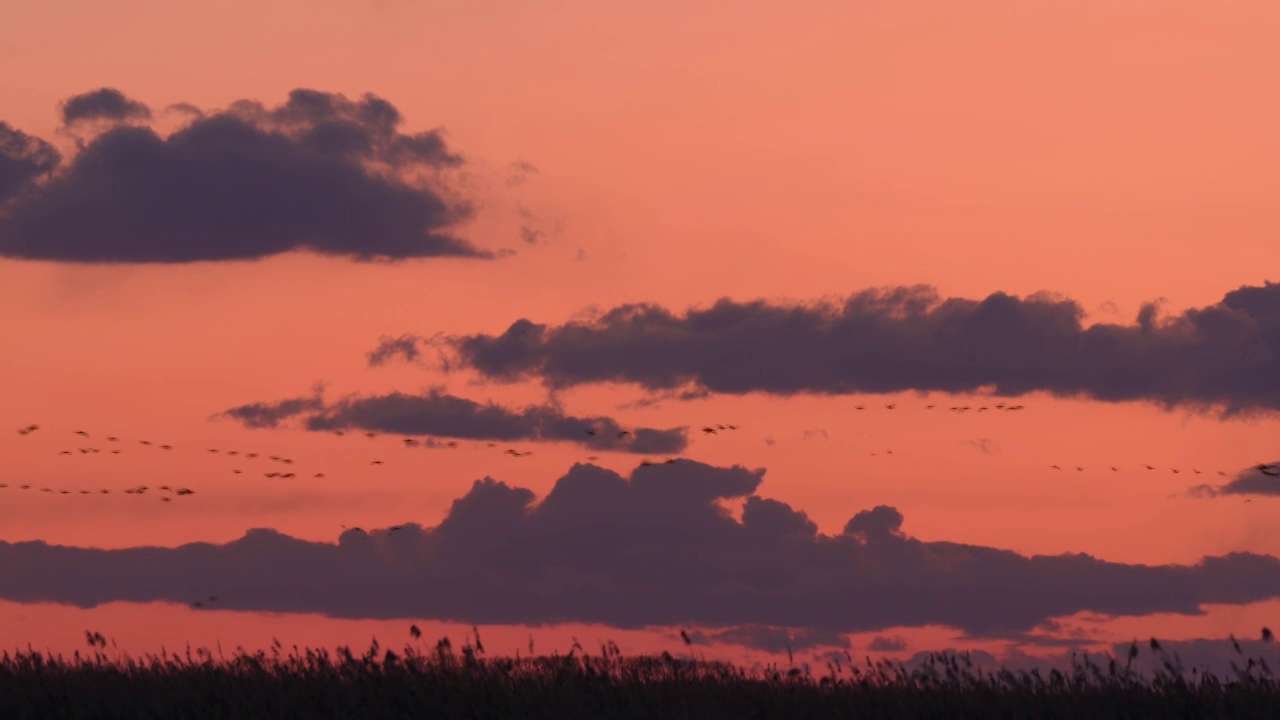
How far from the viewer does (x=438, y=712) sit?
63.9 ft

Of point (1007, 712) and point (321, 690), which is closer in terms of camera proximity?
point (1007, 712)

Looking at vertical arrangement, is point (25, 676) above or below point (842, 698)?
above

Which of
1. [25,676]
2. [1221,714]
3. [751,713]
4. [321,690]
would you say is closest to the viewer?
[1221,714]

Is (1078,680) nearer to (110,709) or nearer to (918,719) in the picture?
(918,719)

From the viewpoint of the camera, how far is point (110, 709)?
2050cm

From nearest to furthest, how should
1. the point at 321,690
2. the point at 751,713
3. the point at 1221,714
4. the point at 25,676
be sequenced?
the point at 1221,714
the point at 751,713
the point at 321,690
the point at 25,676

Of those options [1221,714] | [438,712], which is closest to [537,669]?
[438,712]

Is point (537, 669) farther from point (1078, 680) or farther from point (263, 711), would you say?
point (1078, 680)

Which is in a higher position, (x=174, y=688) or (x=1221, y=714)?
(x=174, y=688)

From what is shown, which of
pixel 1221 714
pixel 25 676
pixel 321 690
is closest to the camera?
pixel 1221 714

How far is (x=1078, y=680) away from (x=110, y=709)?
1177cm

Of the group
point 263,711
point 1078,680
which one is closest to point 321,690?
point 263,711

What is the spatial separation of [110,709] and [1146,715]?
12342 millimetres

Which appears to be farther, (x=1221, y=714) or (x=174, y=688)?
(x=174, y=688)
